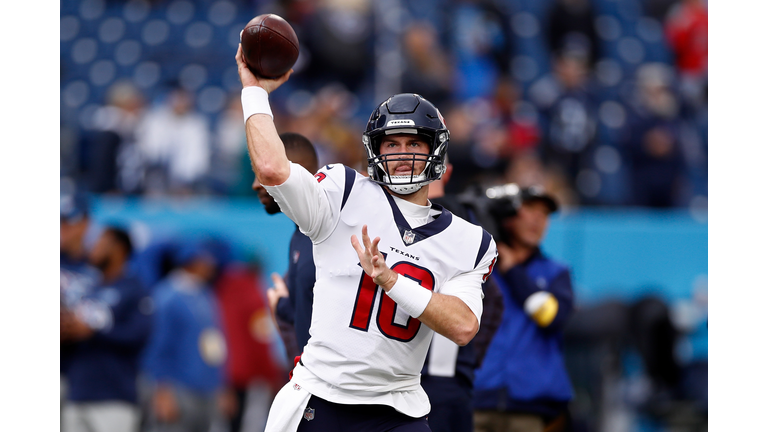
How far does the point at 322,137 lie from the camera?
30.6 ft

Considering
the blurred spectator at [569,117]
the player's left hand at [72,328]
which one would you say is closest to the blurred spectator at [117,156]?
the player's left hand at [72,328]

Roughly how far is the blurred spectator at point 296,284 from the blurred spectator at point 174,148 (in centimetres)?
533

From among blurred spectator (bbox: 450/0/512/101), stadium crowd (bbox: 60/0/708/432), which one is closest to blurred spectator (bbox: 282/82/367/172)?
stadium crowd (bbox: 60/0/708/432)

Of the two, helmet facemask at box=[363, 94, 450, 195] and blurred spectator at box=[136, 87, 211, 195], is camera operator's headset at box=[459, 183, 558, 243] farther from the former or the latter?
blurred spectator at box=[136, 87, 211, 195]

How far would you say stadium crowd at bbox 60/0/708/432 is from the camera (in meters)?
7.77

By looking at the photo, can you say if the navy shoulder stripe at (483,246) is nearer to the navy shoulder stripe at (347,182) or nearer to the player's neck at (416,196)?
the player's neck at (416,196)

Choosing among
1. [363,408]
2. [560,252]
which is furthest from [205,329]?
[363,408]

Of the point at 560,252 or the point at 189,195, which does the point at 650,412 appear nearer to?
the point at 560,252

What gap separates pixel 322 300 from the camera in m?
3.30

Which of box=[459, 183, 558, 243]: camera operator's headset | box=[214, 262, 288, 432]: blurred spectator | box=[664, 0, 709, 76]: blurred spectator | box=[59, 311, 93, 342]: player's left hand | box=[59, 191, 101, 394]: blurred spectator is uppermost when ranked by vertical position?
box=[664, 0, 709, 76]: blurred spectator

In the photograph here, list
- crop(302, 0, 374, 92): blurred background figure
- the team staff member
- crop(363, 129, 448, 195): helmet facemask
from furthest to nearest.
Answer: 1. crop(302, 0, 374, 92): blurred background figure
2. crop(363, 129, 448, 195): helmet facemask
3. the team staff member

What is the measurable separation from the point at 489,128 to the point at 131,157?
4053 mm

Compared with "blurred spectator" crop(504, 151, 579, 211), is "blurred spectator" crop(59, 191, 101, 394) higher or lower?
lower

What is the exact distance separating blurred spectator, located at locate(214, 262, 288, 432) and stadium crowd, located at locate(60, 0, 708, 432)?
20mm
